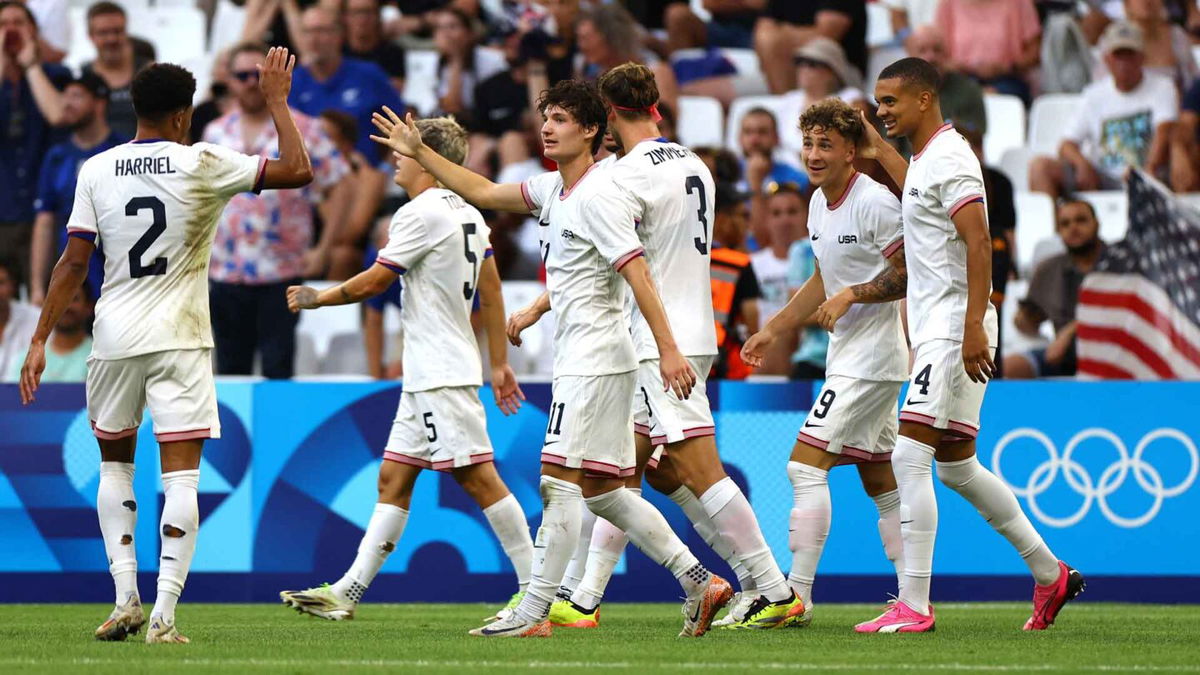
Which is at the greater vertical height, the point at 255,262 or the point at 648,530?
the point at 255,262

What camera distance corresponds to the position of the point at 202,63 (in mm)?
15781

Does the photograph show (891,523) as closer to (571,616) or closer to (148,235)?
(571,616)

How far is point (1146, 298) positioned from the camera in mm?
11375

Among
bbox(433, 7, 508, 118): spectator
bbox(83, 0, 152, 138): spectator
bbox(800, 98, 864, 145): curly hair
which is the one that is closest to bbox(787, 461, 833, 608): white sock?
bbox(800, 98, 864, 145): curly hair

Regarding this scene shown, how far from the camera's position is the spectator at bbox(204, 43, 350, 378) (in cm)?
1246

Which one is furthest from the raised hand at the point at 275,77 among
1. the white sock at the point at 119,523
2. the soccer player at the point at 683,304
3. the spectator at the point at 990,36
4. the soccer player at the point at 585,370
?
the spectator at the point at 990,36

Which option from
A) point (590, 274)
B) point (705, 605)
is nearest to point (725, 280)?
point (590, 274)

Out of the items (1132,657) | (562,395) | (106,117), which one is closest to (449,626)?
(562,395)

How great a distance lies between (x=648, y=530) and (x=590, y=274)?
3.52 feet

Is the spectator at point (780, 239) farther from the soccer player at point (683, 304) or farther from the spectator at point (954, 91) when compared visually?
the soccer player at point (683, 304)

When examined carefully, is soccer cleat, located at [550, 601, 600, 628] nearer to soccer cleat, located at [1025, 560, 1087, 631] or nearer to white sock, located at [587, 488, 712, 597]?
white sock, located at [587, 488, 712, 597]

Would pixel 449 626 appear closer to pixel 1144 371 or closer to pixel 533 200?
pixel 533 200

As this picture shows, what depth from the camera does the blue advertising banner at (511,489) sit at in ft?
34.5

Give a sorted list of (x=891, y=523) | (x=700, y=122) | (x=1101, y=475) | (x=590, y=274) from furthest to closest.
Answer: (x=700, y=122) → (x=1101, y=475) → (x=891, y=523) → (x=590, y=274)
